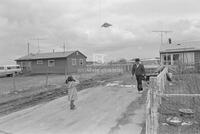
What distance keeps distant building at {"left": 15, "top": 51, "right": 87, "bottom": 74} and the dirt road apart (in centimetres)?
2763

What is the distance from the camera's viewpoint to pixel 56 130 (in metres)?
6.29

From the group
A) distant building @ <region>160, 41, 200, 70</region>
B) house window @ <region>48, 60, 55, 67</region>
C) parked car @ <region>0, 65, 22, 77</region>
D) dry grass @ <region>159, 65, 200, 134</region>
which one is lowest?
dry grass @ <region>159, 65, 200, 134</region>

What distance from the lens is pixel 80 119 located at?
23.9 feet

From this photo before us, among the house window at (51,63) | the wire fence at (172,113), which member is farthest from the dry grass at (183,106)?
the house window at (51,63)

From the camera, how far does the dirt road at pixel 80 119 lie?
20.3 feet

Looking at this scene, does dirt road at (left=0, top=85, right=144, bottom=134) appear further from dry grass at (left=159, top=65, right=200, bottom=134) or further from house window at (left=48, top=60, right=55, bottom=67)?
house window at (left=48, top=60, right=55, bottom=67)

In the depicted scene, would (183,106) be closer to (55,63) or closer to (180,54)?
(180,54)

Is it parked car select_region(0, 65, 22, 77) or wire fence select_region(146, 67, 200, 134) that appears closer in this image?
wire fence select_region(146, 67, 200, 134)

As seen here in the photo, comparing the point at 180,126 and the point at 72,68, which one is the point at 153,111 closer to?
the point at 180,126

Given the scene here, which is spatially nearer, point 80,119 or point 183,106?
point 80,119

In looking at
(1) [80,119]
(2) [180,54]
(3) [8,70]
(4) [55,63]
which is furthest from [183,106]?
(3) [8,70]

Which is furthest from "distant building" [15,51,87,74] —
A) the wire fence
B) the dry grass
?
the wire fence

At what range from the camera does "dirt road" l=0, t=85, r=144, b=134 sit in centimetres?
620

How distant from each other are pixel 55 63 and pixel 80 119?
32.5m
